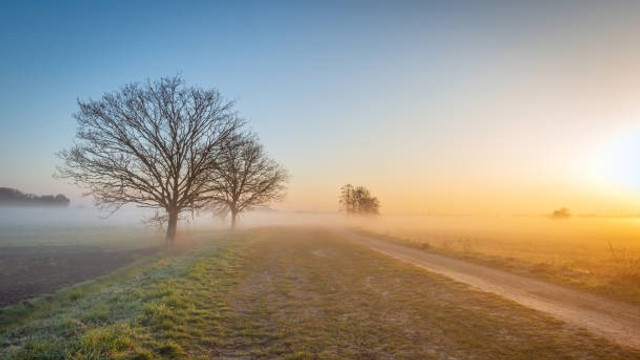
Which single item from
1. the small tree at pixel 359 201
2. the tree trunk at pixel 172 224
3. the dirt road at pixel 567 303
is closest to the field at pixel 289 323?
the dirt road at pixel 567 303

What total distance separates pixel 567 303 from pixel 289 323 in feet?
28.7

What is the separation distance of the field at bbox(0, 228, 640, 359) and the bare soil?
8.71 feet

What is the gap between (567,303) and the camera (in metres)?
11.6

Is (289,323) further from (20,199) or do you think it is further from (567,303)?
(20,199)

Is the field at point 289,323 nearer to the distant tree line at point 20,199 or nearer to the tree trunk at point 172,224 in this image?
the tree trunk at point 172,224

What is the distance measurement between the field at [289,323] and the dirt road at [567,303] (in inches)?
27.5

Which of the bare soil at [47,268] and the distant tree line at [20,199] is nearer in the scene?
the bare soil at [47,268]

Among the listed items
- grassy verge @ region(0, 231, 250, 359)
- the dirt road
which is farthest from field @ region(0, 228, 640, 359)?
the dirt road

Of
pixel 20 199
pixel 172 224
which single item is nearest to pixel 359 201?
pixel 172 224

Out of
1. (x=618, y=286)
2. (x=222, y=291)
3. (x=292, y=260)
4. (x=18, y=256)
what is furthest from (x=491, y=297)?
(x=18, y=256)

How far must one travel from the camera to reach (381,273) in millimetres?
16844

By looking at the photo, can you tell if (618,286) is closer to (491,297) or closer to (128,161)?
(491,297)

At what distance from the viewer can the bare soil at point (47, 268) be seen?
16.7 m

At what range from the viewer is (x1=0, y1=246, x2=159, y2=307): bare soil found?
→ 16719 millimetres
